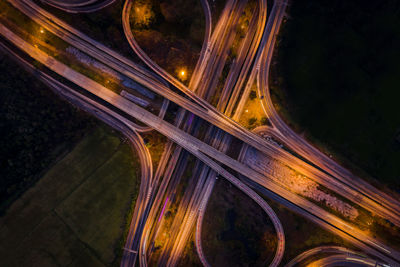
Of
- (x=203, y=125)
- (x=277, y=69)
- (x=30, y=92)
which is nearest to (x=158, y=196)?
(x=203, y=125)

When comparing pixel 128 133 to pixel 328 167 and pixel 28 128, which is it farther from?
pixel 328 167

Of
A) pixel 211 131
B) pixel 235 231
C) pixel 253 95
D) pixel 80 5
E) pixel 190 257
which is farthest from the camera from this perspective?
pixel 253 95

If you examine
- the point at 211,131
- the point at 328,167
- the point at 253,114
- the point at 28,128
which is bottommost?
the point at 28,128

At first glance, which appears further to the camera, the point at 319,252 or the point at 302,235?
the point at 302,235

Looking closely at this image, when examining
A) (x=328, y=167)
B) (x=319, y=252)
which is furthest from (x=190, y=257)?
(x=328, y=167)

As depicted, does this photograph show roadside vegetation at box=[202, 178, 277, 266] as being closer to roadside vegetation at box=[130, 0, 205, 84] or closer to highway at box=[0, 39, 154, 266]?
highway at box=[0, 39, 154, 266]

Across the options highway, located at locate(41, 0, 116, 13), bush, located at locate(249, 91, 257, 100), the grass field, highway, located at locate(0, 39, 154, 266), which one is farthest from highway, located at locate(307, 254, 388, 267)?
highway, located at locate(41, 0, 116, 13)
